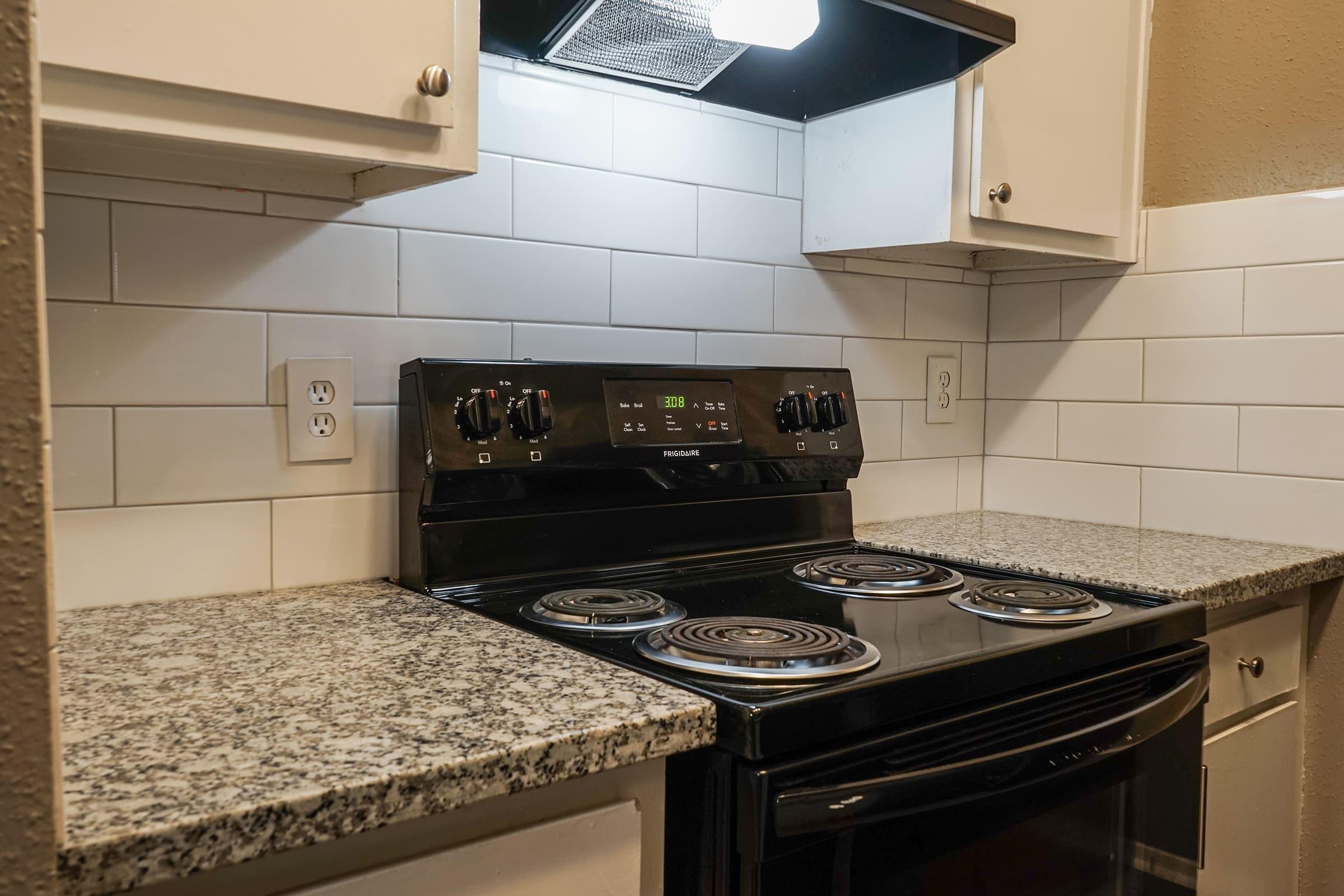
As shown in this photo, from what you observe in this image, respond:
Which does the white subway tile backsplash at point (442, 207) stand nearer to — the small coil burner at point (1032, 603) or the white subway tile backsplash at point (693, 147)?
the white subway tile backsplash at point (693, 147)

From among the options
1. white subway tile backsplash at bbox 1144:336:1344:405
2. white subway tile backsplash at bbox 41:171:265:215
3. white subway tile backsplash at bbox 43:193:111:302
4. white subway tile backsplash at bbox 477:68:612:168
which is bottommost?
white subway tile backsplash at bbox 1144:336:1344:405

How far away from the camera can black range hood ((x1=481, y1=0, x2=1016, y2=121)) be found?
48.2 inches

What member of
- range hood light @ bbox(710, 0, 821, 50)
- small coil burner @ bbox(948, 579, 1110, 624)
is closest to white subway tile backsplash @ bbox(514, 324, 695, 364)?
range hood light @ bbox(710, 0, 821, 50)

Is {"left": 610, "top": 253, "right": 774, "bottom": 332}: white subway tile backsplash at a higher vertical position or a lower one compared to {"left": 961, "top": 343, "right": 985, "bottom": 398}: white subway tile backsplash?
higher

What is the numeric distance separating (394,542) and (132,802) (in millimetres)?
716

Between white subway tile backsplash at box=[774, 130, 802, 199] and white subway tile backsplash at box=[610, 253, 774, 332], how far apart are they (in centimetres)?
14

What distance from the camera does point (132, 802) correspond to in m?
0.60

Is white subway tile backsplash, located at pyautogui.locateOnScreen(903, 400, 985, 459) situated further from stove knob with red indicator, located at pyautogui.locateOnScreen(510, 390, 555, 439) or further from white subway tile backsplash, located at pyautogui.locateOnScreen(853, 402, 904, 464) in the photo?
stove knob with red indicator, located at pyautogui.locateOnScreen(510, 390, 555, 439)

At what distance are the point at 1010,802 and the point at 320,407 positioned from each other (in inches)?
34.2

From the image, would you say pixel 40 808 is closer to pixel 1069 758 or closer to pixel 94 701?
pixel 94 701

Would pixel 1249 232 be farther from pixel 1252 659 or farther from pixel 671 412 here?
pixel 671 412

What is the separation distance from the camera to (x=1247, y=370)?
5.47ft

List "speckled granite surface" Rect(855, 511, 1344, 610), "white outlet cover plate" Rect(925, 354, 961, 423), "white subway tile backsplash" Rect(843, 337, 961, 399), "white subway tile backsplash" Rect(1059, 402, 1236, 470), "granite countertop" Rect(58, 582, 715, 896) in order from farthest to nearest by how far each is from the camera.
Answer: "white outlet cover plate" Rect(925, 354, 961, 423), "white subway tile backsplash" Rect(843, 337, 961, 399), "white subway tile backsplash" Rect(1059, 402, 1236, 470), "speckled granite surface" Rect(855, 511, 1344, 610), "granite countertop" Rect(58, 582, 715, 896)

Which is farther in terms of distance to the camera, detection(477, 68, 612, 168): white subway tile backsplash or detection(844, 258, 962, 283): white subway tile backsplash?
detection(844, 258, 962, 283): white subway tile backsplash
